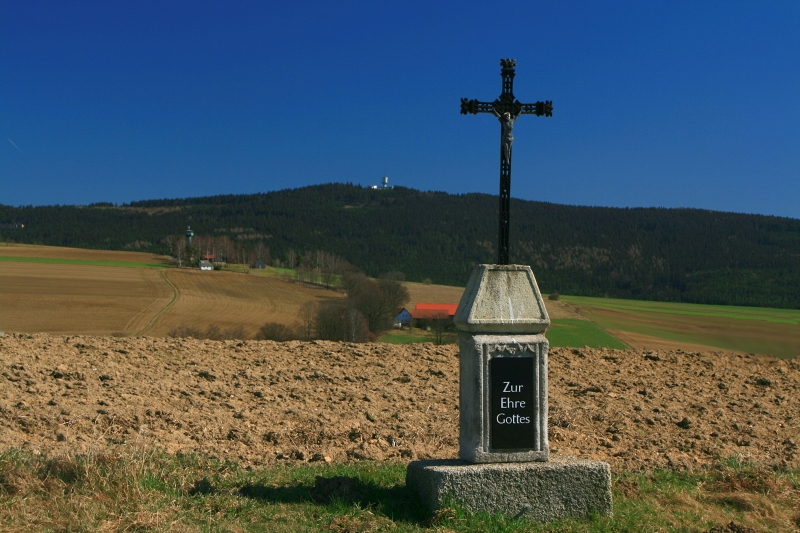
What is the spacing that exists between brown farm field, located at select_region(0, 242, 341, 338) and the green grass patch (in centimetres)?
1421

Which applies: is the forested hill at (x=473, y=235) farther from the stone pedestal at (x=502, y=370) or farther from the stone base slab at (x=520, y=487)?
the stone pedestal at (x=502, y=370)

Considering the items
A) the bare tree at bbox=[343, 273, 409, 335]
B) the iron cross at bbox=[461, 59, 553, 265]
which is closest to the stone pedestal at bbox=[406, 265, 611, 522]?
the iron cross at bbox=[461, 59, 553, 265]

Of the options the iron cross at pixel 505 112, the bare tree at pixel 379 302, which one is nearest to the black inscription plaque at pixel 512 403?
the iron cross at pixel 505 112

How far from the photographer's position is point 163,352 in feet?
39.7

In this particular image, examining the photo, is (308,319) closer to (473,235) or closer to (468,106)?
(468,106)

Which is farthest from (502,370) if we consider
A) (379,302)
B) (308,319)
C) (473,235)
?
(473,235)

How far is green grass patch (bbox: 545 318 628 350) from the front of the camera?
20828mm

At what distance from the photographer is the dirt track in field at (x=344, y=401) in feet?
26.1

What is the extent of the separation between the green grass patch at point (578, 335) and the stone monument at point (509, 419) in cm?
1393

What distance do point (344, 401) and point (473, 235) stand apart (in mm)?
67873

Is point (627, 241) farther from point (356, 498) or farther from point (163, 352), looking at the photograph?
point (356, 498)

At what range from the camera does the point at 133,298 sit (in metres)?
43.0

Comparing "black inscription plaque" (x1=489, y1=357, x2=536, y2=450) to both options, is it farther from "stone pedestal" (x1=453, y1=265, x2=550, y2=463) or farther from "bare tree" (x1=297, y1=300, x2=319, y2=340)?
"bare tree" (x1=297, y1=300, x2=319, y2=340)

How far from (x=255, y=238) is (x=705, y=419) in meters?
97.2
